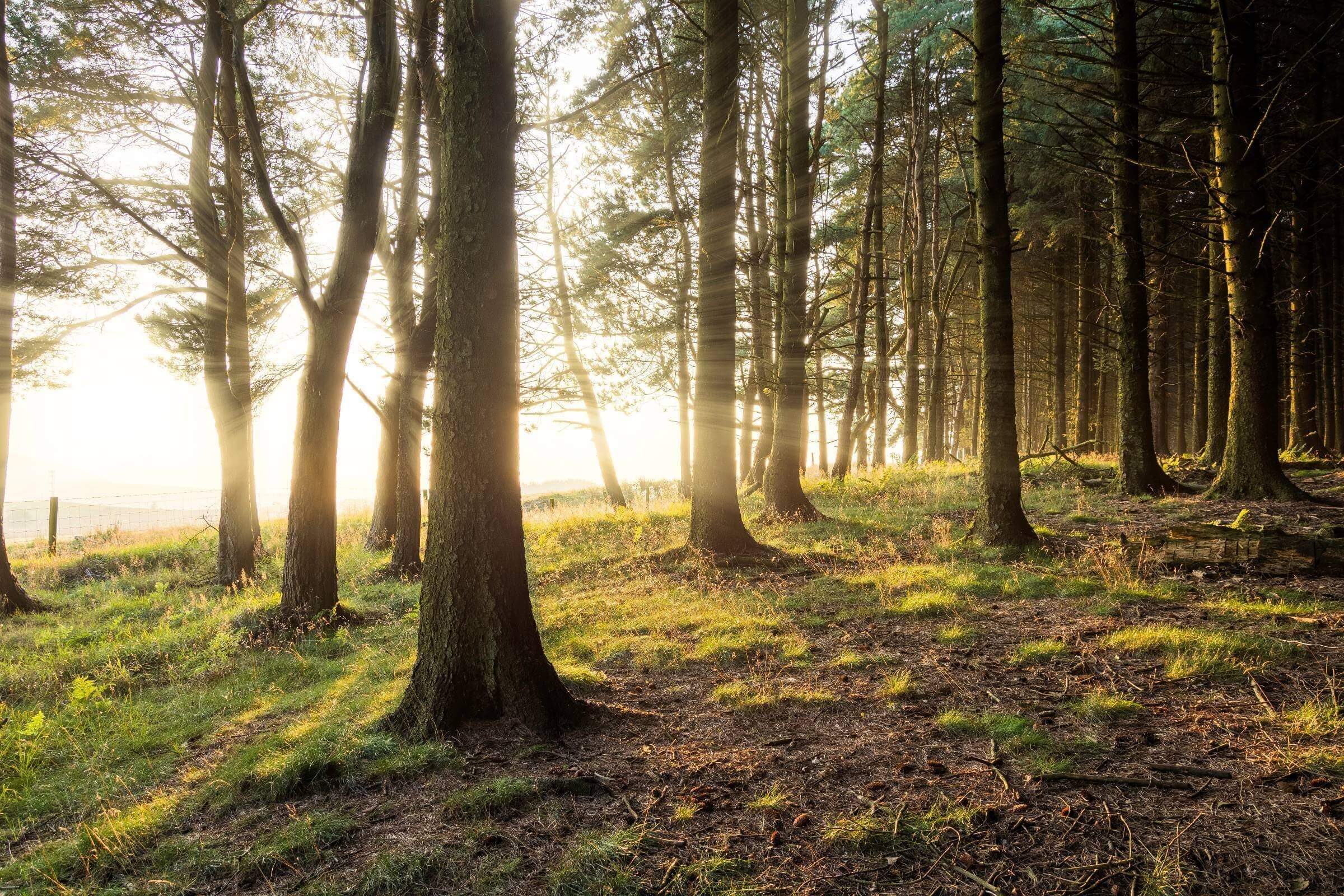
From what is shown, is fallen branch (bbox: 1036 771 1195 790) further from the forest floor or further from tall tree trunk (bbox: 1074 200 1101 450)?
tall tree trunk (bbox: 1074 200 1101 450)

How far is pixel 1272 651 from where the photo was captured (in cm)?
400

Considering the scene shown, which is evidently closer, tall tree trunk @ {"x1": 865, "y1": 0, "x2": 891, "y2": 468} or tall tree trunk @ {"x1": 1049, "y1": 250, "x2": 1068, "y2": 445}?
tall tree trunk @ {"x1": 865, "y1": 0, "x2": 891, "y2": 468}

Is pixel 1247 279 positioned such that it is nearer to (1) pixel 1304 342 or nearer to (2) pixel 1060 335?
(1) pixel 1304 342

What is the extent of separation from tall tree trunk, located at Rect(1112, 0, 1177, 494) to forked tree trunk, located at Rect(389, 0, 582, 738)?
946 cm

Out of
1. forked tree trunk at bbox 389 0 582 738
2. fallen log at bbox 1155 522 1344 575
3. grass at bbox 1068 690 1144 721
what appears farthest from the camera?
fallen log at bbox 1155 522 1344 575

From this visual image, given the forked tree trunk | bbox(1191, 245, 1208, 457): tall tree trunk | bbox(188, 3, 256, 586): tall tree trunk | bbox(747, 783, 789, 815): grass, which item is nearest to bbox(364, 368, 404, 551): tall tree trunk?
bbox(188, 3, 256, 586): tall tree trunk

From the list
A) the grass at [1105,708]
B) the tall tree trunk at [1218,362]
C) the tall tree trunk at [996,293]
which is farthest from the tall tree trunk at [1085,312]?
the grass at [1105,708]

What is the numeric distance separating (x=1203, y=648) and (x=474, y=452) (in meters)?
4.81

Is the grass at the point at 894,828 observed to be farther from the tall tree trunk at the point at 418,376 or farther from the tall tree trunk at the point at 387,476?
the tall tree trunk at the point at 387,476

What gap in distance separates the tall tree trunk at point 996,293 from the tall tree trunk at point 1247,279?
11.0 ft

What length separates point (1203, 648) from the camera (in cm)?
408

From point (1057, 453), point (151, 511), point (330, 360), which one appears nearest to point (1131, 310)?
point (1057, 453)

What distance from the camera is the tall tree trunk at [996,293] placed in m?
7.18

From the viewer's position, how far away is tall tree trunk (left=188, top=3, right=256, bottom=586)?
10.1 m
